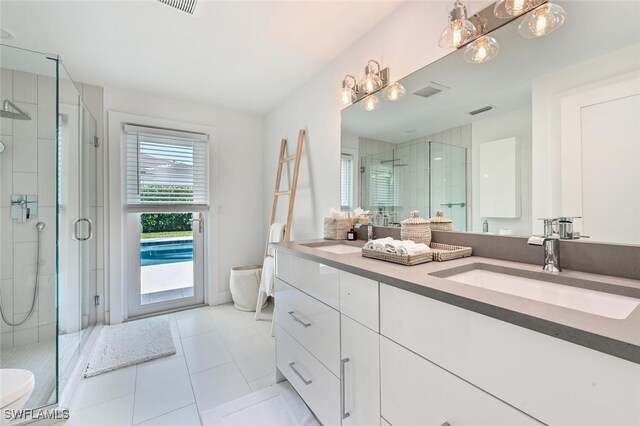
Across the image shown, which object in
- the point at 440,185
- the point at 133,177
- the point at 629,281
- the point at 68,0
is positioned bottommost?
the point at 629,281

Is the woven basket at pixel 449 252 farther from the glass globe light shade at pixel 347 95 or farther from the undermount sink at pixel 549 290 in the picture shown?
the glass globe light shade at pixel 347 95

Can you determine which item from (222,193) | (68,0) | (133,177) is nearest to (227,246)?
Answer: (222,193)

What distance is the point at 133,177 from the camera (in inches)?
104

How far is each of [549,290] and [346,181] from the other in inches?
53.6

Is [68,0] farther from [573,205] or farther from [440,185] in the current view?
[573,205]

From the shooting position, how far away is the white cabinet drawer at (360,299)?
936 millimetres

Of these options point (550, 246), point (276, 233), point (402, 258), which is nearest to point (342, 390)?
point (402, 258)

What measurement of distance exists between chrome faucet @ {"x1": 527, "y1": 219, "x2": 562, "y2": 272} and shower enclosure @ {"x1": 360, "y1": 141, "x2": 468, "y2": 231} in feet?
1.19

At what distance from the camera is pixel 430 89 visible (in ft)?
4.77

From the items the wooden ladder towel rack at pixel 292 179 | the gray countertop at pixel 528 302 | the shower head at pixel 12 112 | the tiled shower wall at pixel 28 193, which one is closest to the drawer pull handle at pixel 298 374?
the gray countertop at pixel 528 302

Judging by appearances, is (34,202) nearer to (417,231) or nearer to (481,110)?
(417,231)

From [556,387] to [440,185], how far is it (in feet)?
3.44

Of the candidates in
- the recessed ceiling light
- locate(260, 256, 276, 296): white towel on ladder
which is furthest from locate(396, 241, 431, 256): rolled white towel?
the recessed ceiling light

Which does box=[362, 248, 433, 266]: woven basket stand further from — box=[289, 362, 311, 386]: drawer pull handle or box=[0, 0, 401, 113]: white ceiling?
box=[0, 0, 401, 113]: white ceiling
